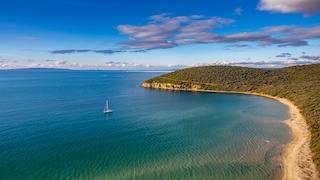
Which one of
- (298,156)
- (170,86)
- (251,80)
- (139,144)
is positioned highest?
(251,80)

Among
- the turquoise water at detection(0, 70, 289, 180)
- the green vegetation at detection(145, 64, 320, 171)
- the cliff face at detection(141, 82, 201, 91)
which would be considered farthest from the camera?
the cliff face at detection(141, 82, 201, 91)

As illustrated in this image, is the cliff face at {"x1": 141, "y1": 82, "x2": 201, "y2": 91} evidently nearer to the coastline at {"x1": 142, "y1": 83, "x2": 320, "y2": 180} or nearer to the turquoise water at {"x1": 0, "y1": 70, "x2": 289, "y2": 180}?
the turquoise water at {"x1": 0, "y1": 70, "x2": 289, "y2": 180}

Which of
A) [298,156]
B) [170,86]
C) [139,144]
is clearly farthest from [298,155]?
[170,86]

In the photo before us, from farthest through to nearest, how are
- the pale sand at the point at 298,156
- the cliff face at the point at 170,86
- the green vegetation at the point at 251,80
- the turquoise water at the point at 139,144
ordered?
the cliff face at the point at 170,86 < the green vegetation at the point at 251,80 < the turquoise water at the point at 139,144 < the pale sand at the point at 298,156

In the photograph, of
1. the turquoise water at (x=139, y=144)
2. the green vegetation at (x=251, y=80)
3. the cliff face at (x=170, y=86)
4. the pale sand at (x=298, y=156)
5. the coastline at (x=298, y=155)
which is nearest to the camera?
the pale sand at (x=298, y=156)

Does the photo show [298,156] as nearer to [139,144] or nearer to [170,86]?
[139,144]

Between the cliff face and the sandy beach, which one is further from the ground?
the cliff face

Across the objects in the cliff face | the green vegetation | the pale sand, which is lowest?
the pale sand

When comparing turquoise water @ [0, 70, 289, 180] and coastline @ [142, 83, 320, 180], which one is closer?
coastline @ [142, 83, 320, 180]

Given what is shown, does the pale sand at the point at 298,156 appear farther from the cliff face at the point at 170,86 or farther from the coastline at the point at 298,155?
the cliff face at the point at 170,86

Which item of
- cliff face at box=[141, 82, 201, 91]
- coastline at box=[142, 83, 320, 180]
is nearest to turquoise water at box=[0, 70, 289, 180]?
coastline at box=[142, 83, 320, 180]

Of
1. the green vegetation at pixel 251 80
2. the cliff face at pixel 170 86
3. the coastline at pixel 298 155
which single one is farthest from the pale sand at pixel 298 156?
the cliff face at pixel 170 86
